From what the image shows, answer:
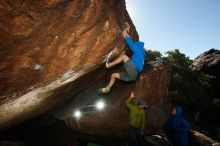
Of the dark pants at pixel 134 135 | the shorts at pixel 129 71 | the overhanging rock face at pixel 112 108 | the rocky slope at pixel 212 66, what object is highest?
the rocky slope at pixel 212 66

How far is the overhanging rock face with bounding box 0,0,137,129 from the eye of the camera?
4785 mm

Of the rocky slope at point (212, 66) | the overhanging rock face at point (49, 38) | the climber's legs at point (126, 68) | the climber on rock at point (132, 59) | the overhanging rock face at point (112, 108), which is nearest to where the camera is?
the overhanging rock face at point (49, 38)

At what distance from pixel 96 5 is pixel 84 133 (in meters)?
6.17

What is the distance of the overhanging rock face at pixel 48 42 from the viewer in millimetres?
4785

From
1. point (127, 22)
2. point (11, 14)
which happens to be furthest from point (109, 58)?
point (11, 14)

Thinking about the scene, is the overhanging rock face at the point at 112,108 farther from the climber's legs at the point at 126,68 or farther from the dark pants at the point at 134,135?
the dark pants at the point at 134,135

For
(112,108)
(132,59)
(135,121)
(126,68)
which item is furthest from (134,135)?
(132,59)

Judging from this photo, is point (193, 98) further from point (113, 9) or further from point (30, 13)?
point (30, 13)

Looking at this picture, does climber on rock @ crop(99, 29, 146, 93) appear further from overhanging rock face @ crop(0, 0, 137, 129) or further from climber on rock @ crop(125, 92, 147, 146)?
climber on rock @ crop(125, 92, 147, 146)

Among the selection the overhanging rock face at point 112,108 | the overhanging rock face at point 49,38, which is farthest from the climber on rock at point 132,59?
the overhanging rock face at point 112,108

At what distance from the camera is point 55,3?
5.07m

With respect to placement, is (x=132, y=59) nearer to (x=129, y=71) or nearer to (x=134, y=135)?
(x=129, y=71)

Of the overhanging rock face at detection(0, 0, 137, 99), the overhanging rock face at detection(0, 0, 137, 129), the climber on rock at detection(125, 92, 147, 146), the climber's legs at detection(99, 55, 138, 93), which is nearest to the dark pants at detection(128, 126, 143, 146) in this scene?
the climber on rock at detection(125, 92, 147, 146)

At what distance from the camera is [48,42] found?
540cm
